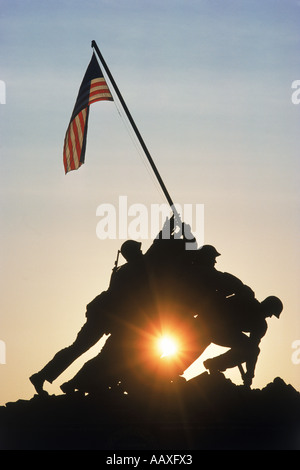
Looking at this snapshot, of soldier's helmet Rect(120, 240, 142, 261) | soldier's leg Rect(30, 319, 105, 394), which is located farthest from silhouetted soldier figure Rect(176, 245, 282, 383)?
soldier's leg Rect(30, 319, 105, 394)

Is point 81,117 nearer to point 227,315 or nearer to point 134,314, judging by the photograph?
point 134,314

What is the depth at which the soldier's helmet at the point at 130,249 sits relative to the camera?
29578 millimetres

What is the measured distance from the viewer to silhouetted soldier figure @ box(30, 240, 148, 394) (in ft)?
95.5

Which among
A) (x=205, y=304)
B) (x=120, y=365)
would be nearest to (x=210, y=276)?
(x=205, y=304)

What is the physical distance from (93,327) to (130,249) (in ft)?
→ 5.91

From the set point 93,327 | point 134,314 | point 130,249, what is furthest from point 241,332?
point 93,327

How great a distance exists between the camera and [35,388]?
29031 millimetres

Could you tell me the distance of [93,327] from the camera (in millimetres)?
29141

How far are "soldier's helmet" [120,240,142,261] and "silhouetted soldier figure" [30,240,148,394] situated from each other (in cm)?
41

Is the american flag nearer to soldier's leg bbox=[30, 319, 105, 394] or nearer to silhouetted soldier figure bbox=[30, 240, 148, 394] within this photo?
silhouetted soldier figure bbox=[30, 240, 148, 394]

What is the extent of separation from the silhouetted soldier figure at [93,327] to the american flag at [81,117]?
10.5 feet

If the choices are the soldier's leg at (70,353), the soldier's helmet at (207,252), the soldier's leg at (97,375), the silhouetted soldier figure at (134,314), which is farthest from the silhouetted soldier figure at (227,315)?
the soldier's leg at (70,353)
